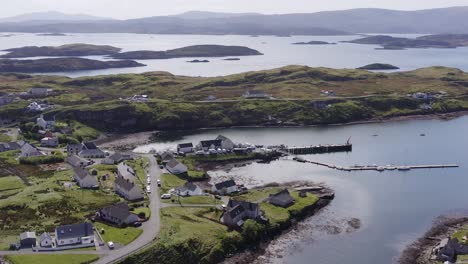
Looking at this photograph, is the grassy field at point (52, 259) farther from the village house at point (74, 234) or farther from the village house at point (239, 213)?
the village house at point (239, 213)

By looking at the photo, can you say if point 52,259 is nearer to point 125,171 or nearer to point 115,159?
point 125,171

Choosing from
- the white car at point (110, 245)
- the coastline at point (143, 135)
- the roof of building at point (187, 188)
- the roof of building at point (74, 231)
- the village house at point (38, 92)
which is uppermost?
the village house at point (38, 92)

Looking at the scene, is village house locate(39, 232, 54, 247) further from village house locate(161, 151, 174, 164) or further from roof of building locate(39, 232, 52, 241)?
village house locate(161, 151, 174, 164)

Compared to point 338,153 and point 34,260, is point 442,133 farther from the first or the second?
point 34,260

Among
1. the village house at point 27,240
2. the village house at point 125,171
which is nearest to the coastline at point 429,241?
the village house at point 27,240

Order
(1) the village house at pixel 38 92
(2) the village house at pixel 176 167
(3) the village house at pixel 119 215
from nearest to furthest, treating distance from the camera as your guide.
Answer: (3) the village house at pixel 119 215, (2) the village house at pixel 176 167, (1) the village house at pixel 38 92

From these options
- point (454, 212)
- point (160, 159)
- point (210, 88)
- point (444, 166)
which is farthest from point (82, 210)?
point (210, 88)

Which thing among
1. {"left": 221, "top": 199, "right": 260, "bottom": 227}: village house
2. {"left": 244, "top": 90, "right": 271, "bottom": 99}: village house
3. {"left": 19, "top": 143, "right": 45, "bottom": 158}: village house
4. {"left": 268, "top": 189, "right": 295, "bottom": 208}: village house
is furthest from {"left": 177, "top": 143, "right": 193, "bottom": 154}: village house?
{"left": 244, "top": 90, "right": 271, "bottom": 99}: village house

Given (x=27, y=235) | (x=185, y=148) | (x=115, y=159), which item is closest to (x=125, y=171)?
(x=115, y=159)
